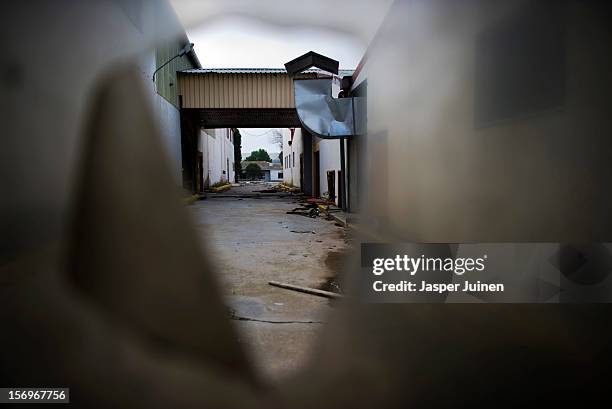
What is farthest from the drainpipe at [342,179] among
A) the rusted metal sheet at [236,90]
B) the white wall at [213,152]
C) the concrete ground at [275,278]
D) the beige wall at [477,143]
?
A: the white wall at [213,152]

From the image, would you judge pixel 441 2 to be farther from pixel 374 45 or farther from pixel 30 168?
pixel 30 168

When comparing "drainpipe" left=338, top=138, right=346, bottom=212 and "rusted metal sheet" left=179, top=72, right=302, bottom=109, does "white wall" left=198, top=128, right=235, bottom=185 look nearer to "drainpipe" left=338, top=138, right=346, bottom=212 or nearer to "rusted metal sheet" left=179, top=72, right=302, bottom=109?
"rusted metal sheet" left=179, top=72, right=302, bottom=109

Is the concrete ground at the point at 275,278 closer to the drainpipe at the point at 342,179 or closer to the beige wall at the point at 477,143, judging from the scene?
the beige wall at the point at 477,143

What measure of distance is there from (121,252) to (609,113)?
3.30 m

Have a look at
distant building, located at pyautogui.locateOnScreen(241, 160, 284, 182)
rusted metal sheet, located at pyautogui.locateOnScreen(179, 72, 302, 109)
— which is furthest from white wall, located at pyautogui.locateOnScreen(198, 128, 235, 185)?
distant building, located at pyautogui.locateOnScreen(241, 160, 284, 182)

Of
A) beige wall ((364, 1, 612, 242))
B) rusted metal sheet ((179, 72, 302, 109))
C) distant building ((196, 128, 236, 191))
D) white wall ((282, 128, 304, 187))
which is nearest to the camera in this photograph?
beige wall ((364, 1, 612, 242))

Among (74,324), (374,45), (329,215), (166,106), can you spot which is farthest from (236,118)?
(74,324)

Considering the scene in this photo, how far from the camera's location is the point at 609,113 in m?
1.98

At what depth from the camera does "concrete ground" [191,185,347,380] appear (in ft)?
7.73

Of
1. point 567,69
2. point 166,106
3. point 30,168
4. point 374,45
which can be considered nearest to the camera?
point 567,69

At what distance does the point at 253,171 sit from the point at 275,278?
198 ft

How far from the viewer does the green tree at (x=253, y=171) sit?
63406 mm

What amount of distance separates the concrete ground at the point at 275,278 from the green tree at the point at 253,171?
2187 inches

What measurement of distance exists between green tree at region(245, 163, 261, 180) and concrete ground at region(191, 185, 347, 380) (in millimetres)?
55546
